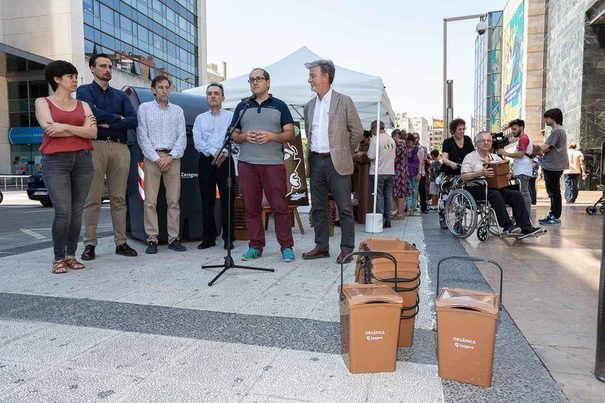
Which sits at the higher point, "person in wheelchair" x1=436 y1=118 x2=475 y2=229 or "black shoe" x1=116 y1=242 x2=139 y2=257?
"person in wheelchair" x1=436 y1=118 x2=475 y2=229

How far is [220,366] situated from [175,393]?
0.31m

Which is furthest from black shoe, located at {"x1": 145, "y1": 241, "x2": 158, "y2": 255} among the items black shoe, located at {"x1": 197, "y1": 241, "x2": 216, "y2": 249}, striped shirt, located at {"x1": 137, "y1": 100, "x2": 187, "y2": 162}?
striped shirt, located at {"x1": 137, "y1": 100, "x2": 187, "y2": 162}

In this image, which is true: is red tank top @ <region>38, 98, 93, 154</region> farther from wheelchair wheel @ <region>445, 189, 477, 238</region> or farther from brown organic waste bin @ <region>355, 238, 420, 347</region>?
wheelchair wheel @ <region>445, 189, 477, 238</region>

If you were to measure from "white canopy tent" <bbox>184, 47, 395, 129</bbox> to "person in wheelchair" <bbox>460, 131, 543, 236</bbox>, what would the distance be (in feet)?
6.12

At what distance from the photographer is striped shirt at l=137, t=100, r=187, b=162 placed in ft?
17.0

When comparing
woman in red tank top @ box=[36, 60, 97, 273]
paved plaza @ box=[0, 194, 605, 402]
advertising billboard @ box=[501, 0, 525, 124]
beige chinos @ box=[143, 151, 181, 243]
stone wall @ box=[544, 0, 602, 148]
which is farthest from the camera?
advertising billboard @ box=[501, 0, 525, 124]

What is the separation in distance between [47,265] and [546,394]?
4587mm

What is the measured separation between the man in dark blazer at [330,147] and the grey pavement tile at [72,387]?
2917mm

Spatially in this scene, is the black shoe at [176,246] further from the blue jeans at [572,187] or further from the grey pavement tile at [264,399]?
the blue jeans at [572,187]

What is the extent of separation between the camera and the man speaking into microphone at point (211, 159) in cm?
558

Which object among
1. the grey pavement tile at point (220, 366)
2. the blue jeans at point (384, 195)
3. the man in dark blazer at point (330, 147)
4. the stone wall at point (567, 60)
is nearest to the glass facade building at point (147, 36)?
the stone wall at point (567, 60)

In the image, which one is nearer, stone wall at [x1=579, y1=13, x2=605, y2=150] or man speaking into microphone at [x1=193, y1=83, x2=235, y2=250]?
man speaking into microphone at [x1=193, y1=83, x2=235, y2=250]

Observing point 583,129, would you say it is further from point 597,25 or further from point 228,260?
point 228,260

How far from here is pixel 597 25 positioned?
15.6 m
